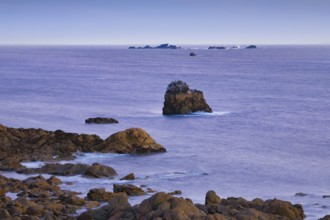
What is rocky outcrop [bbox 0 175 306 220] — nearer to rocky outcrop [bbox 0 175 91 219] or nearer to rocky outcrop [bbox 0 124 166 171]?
rocky outcrop [bbox 0 175 91 219]

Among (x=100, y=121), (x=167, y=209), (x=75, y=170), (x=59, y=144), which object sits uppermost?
(x=167, y=209)

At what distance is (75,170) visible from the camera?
47812 mm

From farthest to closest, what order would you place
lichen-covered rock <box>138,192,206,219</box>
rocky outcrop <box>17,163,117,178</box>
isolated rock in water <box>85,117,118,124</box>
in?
isolated rock in water <box>85,117,118,124</box> → rocky outcrop <box>17,163,117,178</box> → lichen-covered rock <box>138,192,206,219</box>

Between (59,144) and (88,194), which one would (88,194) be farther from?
(59,144)

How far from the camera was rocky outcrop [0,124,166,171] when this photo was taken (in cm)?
5272

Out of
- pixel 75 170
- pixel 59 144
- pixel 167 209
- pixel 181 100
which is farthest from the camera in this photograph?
pixel 181 100

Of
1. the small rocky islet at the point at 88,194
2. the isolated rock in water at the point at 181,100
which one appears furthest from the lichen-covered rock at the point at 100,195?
the isolated rock in water at the point at 181,100

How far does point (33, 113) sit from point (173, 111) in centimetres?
1638

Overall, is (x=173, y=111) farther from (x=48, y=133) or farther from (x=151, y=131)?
(x=48, y=133)

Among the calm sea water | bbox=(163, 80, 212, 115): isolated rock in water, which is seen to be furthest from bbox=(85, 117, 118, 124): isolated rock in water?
bbox=(163, 80, 212, 115): isolated rock in water

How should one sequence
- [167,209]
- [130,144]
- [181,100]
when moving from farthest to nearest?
[181,100], [130,144], [167,209]

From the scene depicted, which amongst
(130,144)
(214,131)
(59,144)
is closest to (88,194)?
(59,144)

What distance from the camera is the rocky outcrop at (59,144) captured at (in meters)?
52.7

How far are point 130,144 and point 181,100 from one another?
88.6 ft
